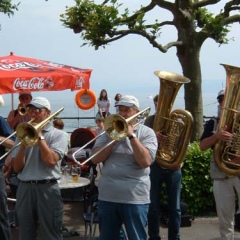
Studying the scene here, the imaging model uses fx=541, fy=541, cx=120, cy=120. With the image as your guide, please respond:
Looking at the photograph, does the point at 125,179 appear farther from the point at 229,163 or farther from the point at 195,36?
the point at 195,36

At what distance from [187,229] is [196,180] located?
26.7 inches

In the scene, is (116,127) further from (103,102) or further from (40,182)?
(103,102)

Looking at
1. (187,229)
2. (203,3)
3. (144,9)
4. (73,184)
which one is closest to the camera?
(73,184)

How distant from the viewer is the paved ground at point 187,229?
6.37 m

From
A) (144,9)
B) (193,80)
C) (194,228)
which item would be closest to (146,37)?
(144,9)

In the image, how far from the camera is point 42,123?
4562mm

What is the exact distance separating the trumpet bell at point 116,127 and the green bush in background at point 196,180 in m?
2.87

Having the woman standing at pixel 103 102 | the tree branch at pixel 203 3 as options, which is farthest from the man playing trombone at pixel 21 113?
the woman standing at pixel 103 102

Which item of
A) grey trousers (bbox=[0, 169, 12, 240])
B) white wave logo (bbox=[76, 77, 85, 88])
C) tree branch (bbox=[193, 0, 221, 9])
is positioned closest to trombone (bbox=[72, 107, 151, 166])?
grey trousers (bbox=[0, 169, 12, 240])

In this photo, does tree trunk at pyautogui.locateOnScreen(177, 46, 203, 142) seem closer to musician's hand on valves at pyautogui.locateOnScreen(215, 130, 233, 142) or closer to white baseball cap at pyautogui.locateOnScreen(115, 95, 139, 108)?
musician's hand on valves at pyautogui.locateOnScreen(215, 130, 233, 142)

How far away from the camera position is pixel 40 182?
4664 mm

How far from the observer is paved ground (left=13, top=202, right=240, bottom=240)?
20.9 feet

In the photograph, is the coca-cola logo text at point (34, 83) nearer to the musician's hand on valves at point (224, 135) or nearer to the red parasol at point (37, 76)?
the red parasol at point (37, 76)

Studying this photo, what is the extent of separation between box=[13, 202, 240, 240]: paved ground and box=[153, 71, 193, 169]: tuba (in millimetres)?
1370
